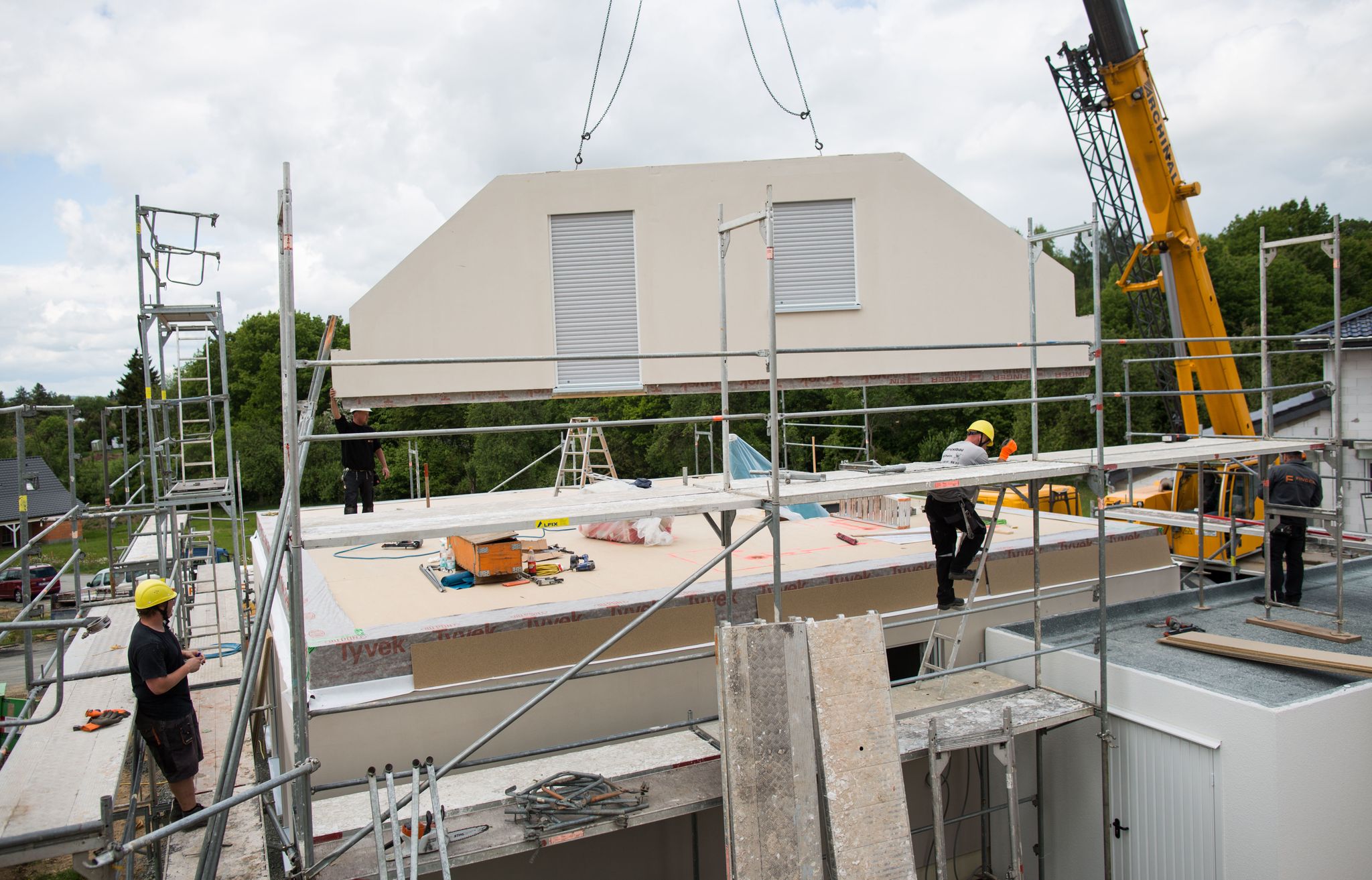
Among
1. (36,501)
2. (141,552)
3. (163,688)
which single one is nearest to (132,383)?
(36,501)

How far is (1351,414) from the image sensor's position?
755 inches

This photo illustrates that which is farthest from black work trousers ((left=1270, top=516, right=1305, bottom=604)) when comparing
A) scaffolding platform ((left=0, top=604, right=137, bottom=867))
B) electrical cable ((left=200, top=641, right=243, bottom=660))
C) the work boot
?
electrical cable ((left=200, top=641, right=243, bottom=660))

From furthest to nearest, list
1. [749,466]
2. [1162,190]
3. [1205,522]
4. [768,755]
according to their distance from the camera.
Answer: [749,466] < [1162,190] < [1205,522] < [768,755]

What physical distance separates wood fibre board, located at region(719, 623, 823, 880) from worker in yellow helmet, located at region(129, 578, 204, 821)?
11.5 feet

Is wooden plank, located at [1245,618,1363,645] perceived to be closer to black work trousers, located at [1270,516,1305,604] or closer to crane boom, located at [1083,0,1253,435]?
black work trousers, located at [1270,516,1305,604]

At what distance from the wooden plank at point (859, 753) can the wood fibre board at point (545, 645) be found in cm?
224

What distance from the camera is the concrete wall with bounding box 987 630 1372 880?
6.84m

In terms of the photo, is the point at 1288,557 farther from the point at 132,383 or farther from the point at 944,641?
the point at 132,383

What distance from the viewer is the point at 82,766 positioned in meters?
5.92

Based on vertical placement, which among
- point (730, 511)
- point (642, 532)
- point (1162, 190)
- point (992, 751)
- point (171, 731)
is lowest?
point (992, 751)

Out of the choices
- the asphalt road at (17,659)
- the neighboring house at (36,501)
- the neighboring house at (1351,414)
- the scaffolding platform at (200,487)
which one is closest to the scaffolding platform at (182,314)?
the scaffolding platform at (200,487)

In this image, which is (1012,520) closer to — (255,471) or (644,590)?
(644,590)

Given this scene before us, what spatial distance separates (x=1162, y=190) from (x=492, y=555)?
10.9m

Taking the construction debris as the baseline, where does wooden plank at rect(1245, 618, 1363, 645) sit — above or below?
above
